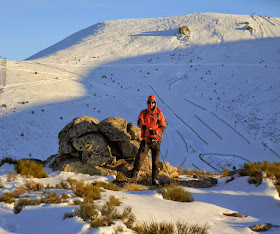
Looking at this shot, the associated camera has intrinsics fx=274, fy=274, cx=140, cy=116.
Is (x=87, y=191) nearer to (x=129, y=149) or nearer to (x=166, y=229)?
(x=166, y=229)

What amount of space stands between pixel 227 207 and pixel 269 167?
2776mm

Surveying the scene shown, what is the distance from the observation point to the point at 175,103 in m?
26.7

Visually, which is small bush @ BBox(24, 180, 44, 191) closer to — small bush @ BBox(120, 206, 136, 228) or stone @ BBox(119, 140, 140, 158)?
small bush @ BBox(120, 206, 136, 228)

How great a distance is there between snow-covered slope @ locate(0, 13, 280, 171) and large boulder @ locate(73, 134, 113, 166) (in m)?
8.04

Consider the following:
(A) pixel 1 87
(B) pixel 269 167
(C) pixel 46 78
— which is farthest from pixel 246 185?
(C) pixel 46 78

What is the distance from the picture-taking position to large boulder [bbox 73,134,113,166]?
9094 millimetres

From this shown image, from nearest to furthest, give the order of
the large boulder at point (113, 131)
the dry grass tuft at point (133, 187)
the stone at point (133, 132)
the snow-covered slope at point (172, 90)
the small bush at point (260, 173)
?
the dry grass tuft at point (133, 187) < the small bush at point (260, 173) < the large boulder at point (113, 131) < the stone at point (133, 132) < the snow-covered slope at point (172, 90)

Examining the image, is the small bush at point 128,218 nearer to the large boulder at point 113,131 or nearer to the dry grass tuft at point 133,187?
the dry grass tuft at point 133,187

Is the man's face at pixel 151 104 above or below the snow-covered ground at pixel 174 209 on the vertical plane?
above

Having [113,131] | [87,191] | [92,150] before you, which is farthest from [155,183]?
[87,191]

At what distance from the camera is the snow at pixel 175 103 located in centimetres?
647

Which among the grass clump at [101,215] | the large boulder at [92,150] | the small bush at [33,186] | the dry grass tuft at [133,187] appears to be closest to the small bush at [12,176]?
the small bush at [33,186]

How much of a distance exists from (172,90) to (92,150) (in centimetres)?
2168

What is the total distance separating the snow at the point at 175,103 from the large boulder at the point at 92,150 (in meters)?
0.72
